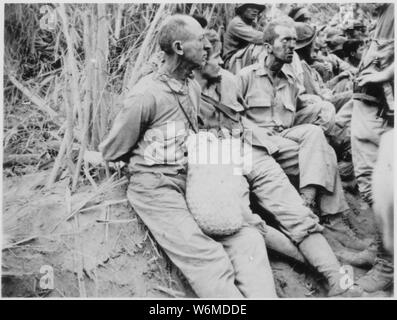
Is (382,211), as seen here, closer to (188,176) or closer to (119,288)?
(188,176)

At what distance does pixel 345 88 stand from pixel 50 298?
3.04 metres

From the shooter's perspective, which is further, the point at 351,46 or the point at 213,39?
the point at 351,46

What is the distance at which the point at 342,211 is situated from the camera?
18.1 ft

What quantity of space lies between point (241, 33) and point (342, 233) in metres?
1.90

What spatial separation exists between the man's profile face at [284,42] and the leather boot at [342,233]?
1359 millimetres

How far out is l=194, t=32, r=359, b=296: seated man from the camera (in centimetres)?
524

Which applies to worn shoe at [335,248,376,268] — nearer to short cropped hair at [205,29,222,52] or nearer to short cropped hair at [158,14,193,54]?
short cropped hair at [205,29,222,52]

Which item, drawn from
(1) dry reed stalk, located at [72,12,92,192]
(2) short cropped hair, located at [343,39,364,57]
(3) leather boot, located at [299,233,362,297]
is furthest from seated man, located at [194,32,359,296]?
(2) short cropped hair, located at [343,39,364,57]

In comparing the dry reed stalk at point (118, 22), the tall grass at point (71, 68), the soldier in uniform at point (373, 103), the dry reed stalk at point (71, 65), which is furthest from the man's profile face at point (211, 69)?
the soldier in uniform at point (373, 103)

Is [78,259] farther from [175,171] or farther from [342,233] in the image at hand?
[342,233]

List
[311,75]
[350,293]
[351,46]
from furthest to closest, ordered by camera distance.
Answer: [351,46] < [311,75] < [350,293]

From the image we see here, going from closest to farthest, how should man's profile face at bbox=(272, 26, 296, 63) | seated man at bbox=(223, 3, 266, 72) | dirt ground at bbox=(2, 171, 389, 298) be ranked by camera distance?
dirt ground at bbox=(2, 171, 389, 298)
man's profile face at bbox=(272, 26, 296, 63)
seated man at bbox=(223, 3, 266, 72)

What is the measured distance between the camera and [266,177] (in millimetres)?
5410

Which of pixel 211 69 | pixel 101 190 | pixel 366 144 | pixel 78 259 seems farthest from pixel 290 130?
pixel 78 259
